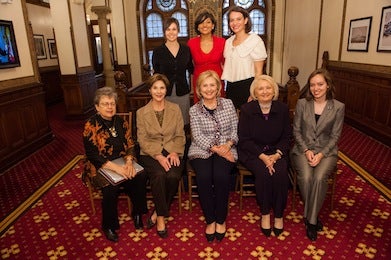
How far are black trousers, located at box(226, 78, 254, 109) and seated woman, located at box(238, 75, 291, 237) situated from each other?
0.42 meters

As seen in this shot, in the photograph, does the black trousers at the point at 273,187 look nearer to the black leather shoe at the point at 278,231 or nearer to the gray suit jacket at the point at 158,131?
the black leather shoe at the point at 278,231

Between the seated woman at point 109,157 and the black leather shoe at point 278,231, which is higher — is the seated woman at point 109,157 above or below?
above

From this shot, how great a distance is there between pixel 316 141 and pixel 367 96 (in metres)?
3.70

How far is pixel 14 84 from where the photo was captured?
16.6 feet

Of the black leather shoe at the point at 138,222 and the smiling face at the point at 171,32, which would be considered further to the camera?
the smiling face at the point at 171,32

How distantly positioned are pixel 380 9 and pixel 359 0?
2.64ft

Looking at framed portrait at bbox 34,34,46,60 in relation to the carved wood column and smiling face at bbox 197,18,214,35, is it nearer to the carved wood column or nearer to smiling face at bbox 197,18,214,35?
the carved wood column

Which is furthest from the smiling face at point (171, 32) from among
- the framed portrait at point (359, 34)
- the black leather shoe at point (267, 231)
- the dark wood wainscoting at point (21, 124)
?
the framed portrait at point (359, 34)

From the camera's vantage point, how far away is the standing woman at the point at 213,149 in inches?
109

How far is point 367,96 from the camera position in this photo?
5.82 metres

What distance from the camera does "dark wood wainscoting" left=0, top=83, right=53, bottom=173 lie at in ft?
15.5

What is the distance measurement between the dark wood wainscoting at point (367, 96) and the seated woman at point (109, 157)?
4.39m

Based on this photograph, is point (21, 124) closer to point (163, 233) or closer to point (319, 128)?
point (163, 233)

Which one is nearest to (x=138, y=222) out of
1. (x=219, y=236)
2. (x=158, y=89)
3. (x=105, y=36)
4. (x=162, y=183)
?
(x=162, y=183)
